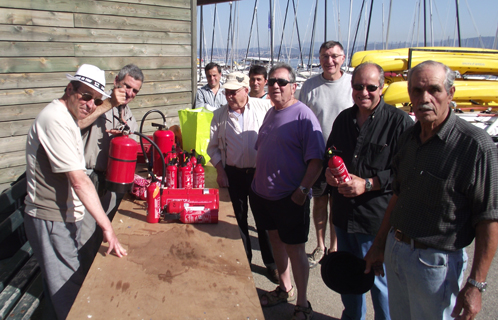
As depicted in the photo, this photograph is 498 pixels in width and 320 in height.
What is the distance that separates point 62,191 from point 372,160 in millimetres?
2112

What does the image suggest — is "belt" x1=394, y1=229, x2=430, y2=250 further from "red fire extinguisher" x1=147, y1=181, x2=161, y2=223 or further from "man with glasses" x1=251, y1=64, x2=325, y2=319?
"red fire extinguisher" x1=147, y1=181, x2=161, y2=223

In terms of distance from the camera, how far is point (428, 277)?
177cm

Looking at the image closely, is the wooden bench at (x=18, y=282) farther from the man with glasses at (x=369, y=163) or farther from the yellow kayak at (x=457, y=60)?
the yellow kayak at (x=457, y=60)

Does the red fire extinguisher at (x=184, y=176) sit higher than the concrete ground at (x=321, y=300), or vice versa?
the red fire extinguisher at (x=184, y=176)

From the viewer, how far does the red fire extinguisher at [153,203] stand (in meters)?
2.57

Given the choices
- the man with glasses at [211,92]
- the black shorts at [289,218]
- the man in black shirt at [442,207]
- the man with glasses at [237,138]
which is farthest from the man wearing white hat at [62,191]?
the man with glasses at [211,92]

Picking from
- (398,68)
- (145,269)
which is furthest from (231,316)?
(398,68)

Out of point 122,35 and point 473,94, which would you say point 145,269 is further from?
point 473,94

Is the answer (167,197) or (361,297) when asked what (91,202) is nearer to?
(167,197)

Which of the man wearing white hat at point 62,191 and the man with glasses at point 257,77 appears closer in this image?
the man wearing white hat at point 62,191

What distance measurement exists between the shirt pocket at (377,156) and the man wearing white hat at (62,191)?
1.76 m

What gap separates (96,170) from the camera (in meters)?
3.05

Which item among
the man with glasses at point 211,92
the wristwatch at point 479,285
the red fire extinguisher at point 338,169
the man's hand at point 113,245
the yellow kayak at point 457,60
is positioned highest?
the yellow kayak at point 457,60

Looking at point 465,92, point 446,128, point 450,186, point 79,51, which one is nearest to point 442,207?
point 450,186
